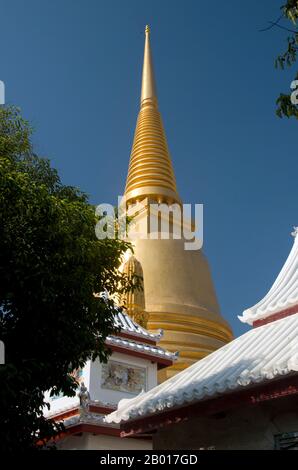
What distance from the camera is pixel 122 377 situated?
1556 centimetres

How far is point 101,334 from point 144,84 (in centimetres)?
2799

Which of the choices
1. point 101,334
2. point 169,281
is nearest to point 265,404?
point 101,334

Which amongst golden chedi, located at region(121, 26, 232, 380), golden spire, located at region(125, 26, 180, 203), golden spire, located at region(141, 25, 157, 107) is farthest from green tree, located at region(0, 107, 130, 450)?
golden spire, located at region(141, 25, 157, 107)

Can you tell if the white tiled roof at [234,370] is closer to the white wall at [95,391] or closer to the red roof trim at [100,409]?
the red roof trim at [100,409]

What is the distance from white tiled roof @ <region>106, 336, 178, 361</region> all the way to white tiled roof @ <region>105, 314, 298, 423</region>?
4.92m

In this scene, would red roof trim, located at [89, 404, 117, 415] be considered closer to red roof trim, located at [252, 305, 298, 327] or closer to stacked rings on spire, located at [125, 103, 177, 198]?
red roof trim, located at [252, 305, 298, 327]

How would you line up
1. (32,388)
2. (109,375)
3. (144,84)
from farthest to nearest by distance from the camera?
(144,84)
(109,375)
(32,388)

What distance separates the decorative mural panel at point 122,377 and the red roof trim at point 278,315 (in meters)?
5.05

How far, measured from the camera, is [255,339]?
10.4 meters

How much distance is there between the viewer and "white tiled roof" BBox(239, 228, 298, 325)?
1099cm

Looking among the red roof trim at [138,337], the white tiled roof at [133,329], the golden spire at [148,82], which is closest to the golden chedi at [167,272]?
the golden spire at [148,82]

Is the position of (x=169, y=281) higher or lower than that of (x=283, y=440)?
higher

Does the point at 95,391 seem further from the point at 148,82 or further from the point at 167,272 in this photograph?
the point at 148,82
